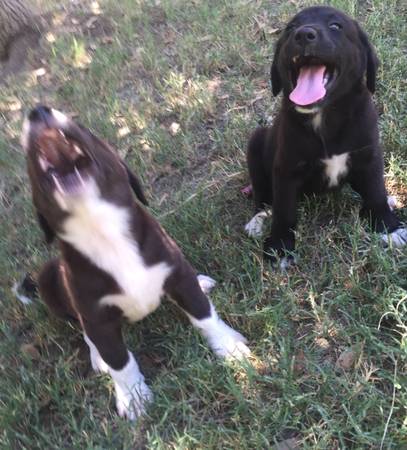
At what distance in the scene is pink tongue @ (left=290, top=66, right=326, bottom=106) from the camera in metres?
2.73

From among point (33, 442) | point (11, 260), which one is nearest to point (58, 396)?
point (33, 442)

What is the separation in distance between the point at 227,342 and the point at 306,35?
144 cm

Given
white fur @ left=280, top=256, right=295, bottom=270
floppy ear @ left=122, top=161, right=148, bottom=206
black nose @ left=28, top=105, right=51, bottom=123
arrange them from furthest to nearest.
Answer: white fur @ left=280, top=256, right=295, bottom=270 → floppy ear @ left=122, top=161, right=148, bottom=206 → black nose @ left=28, top=105, right=51, bottom=123

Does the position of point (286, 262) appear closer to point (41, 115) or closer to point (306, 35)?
point (306, 35)

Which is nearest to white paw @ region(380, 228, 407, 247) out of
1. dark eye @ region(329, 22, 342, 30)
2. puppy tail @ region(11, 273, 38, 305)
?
dark eye @ region(329, 22, 342, 30)

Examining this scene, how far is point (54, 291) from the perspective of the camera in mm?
3037

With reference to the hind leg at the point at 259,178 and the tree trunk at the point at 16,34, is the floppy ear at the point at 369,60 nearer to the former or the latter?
the hind leg at the point at 259,178

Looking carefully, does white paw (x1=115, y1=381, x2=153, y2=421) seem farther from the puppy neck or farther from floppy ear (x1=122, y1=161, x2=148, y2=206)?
the puppy neck

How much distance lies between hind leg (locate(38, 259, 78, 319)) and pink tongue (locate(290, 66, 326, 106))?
1.41 m

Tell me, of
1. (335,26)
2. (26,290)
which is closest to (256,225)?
(335,26)

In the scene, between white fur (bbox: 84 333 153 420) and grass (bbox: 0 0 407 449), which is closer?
grass (bbox: 0 0 407 449)

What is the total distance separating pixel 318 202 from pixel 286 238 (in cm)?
37

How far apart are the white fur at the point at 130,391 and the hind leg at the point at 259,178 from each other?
1109 mm

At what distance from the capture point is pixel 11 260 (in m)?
3.87
